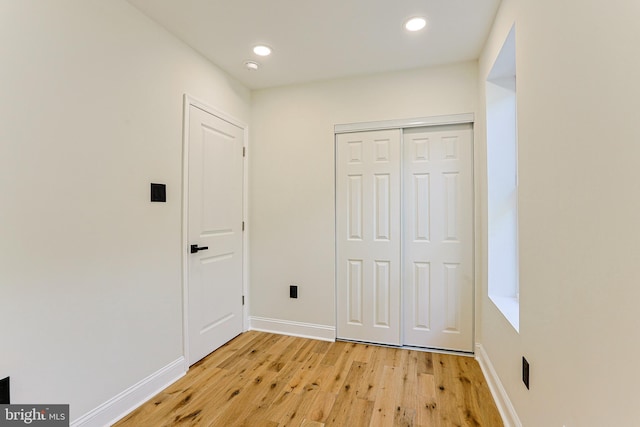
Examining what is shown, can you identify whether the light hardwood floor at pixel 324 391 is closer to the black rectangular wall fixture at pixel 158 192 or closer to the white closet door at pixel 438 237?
the white closet door at pixel 438 237

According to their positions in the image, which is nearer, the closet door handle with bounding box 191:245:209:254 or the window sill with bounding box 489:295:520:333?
the window sill with bounding box 489:295:520:333

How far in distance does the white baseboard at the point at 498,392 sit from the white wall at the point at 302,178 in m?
1.29

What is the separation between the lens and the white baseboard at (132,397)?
5.39 feet

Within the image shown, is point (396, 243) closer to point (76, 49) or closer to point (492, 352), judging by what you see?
point (492, 352)

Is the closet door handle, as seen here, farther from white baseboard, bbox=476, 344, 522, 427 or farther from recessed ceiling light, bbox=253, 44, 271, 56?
white baseboard, bbox=476, 344, 522, 427

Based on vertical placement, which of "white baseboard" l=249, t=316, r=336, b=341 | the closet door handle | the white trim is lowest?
"white baseboard" l=249, t=316, r=336, b=341

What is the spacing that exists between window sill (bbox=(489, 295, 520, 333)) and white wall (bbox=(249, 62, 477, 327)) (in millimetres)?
1390

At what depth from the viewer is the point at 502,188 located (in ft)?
7.11

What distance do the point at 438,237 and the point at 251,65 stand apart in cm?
225

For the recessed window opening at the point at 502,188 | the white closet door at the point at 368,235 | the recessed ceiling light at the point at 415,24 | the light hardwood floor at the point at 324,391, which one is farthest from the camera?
the white closet door at the point at 368,235

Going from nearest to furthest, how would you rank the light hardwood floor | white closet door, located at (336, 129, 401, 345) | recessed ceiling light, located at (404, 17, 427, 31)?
the light hardwood floor → recessed ceiling light, located at (404, 17, 427, 31) → white closet door, located at (336, 129, 401, 345)

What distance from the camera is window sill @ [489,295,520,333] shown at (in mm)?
1687

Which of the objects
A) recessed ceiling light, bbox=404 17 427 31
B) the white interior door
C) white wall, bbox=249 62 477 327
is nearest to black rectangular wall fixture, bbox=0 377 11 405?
the white interior door

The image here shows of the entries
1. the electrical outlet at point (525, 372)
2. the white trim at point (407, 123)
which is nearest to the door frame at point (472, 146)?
the white trim at point (407, 123)
